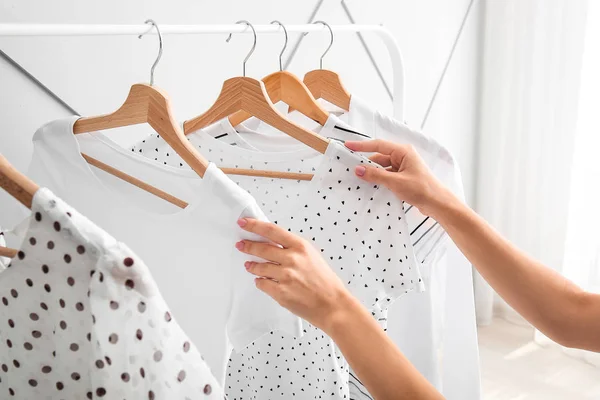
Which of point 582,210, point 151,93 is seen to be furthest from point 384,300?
point 582,210

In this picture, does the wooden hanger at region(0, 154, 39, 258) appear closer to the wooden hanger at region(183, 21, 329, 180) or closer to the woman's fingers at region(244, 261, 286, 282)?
the woman's fingers at region(244, 261, 286, 282)

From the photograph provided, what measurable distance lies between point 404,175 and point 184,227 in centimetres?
34

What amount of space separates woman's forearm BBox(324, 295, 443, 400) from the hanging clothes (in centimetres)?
30

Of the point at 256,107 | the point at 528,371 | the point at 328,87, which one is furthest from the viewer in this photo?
the point at 528,371

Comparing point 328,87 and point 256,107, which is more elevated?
point 328,87

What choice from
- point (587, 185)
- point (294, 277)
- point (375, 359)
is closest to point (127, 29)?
point (294, 277)

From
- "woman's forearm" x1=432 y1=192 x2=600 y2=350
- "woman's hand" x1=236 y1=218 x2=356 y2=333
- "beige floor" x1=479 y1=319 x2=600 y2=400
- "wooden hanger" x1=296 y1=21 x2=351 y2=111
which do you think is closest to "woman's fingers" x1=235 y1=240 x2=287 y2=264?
"woman's hand" x1=236 y1=218 x2=356 y2=333

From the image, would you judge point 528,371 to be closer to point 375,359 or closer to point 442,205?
point 442,205

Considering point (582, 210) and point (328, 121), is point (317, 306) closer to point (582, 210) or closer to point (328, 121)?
point (328, 121)

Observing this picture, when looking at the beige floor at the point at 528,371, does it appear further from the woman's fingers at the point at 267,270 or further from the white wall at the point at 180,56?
the woman's fingers at the point at 267,270

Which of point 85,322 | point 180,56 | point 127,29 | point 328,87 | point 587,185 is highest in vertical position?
point 587,185

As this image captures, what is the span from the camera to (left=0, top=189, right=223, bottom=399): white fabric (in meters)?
0.53

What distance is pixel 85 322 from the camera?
0.56m

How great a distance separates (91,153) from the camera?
0.85 m
